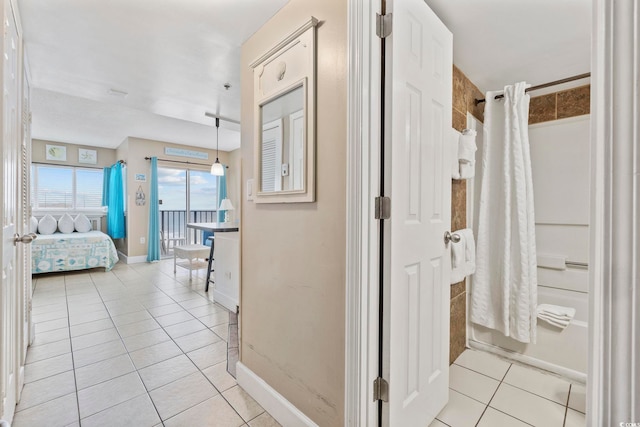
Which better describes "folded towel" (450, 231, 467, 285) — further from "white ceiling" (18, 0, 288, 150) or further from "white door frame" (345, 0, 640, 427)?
"white ceiling" (18, 0, 288, 150)

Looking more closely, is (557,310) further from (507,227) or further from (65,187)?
(65,187)

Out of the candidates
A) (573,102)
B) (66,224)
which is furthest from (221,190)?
(573,102)

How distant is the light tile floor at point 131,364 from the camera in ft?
5.11

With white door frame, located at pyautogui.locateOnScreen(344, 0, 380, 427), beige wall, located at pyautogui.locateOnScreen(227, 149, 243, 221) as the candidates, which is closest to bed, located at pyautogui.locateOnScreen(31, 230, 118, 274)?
beige wall, located at pyautogui.locateOnScreen(227, 149, 243, 221)

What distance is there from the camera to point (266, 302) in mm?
1626

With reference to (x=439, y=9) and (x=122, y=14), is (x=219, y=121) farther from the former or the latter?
(x=439, y=9)

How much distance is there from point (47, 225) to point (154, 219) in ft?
5.54

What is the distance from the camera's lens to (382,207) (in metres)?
1.18

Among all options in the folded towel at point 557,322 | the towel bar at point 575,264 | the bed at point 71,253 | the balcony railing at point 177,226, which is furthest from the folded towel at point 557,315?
the balcony railing at point 177,226

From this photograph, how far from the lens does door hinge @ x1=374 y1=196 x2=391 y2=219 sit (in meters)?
1.17

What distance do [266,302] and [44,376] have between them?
5.44 feet

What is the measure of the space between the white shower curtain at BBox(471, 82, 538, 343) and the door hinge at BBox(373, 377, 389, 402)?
142cm

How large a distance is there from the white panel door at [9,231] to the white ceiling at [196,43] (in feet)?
1.34

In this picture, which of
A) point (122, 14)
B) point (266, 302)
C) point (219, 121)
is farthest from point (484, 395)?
point (219, 121)
